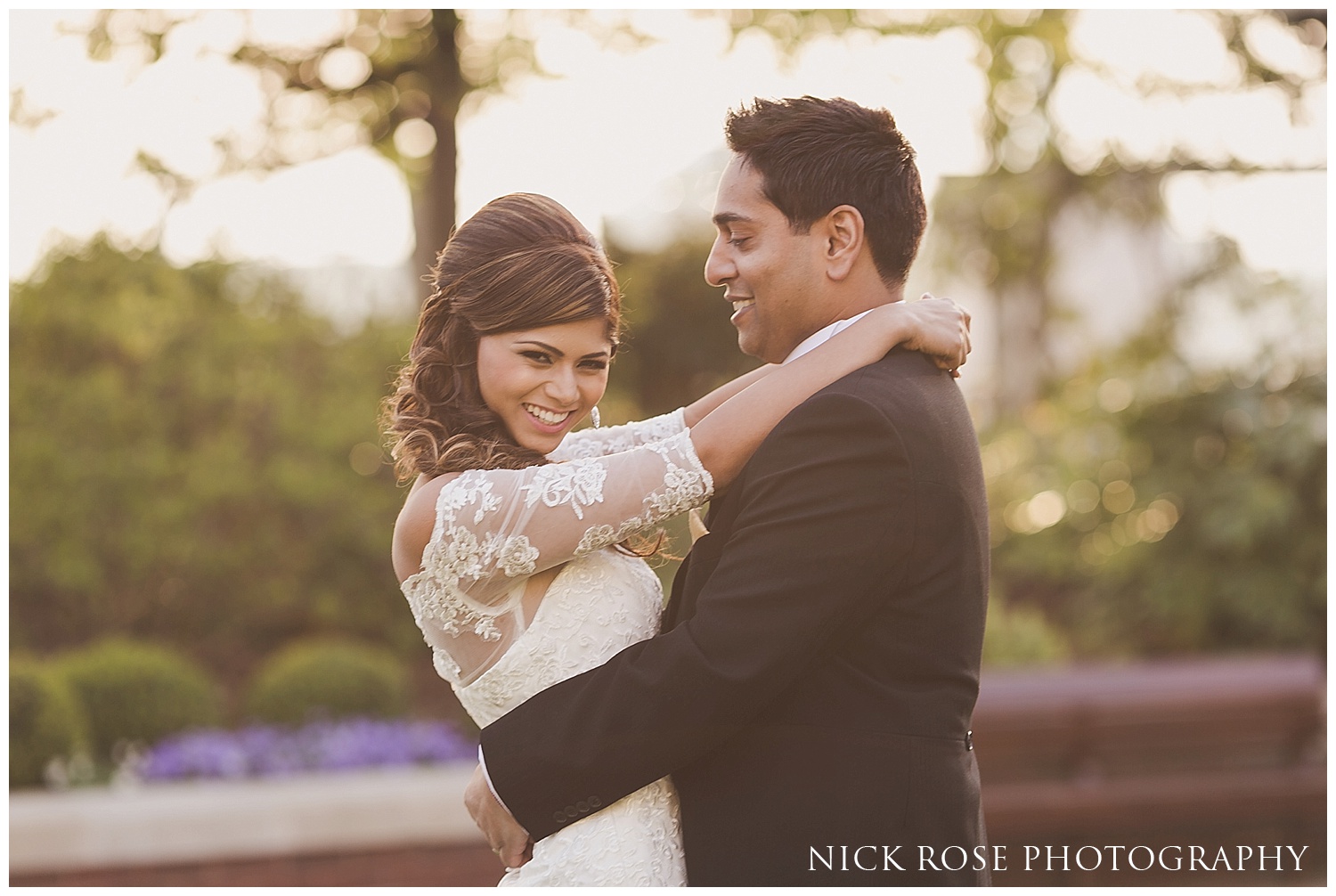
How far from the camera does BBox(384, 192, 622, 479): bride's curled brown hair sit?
2338mm

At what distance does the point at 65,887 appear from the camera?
5.36 metres

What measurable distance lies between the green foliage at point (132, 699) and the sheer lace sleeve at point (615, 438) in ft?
17.4

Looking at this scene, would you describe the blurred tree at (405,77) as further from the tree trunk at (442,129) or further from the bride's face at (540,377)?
the bride's face at (540,377)

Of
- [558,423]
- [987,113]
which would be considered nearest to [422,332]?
[558,423]

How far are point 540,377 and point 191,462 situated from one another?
7007mm

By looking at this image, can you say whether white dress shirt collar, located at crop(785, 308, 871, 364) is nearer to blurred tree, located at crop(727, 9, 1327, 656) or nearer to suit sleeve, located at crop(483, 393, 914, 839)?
suit sleeve, located at crop(483, 393, 914, 839)

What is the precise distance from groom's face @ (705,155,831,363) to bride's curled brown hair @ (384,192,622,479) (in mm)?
242

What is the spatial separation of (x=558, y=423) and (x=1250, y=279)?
9737 millimetres

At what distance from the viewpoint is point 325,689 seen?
7410 mm

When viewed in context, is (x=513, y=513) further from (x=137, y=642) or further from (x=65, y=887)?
(x=137, y=642)

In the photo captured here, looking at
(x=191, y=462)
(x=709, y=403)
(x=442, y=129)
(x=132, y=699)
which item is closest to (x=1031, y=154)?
(x=442, y=129)

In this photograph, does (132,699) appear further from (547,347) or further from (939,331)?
(939,331)

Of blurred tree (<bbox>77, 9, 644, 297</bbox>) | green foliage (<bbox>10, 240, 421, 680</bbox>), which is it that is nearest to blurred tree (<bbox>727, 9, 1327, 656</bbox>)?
blurred tree (<bbox>77, 9, 644, 297</bbox>)

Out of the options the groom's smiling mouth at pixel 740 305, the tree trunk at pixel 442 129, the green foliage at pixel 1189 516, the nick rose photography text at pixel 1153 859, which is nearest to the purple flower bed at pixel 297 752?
the tree trunk at pixel 442 129
